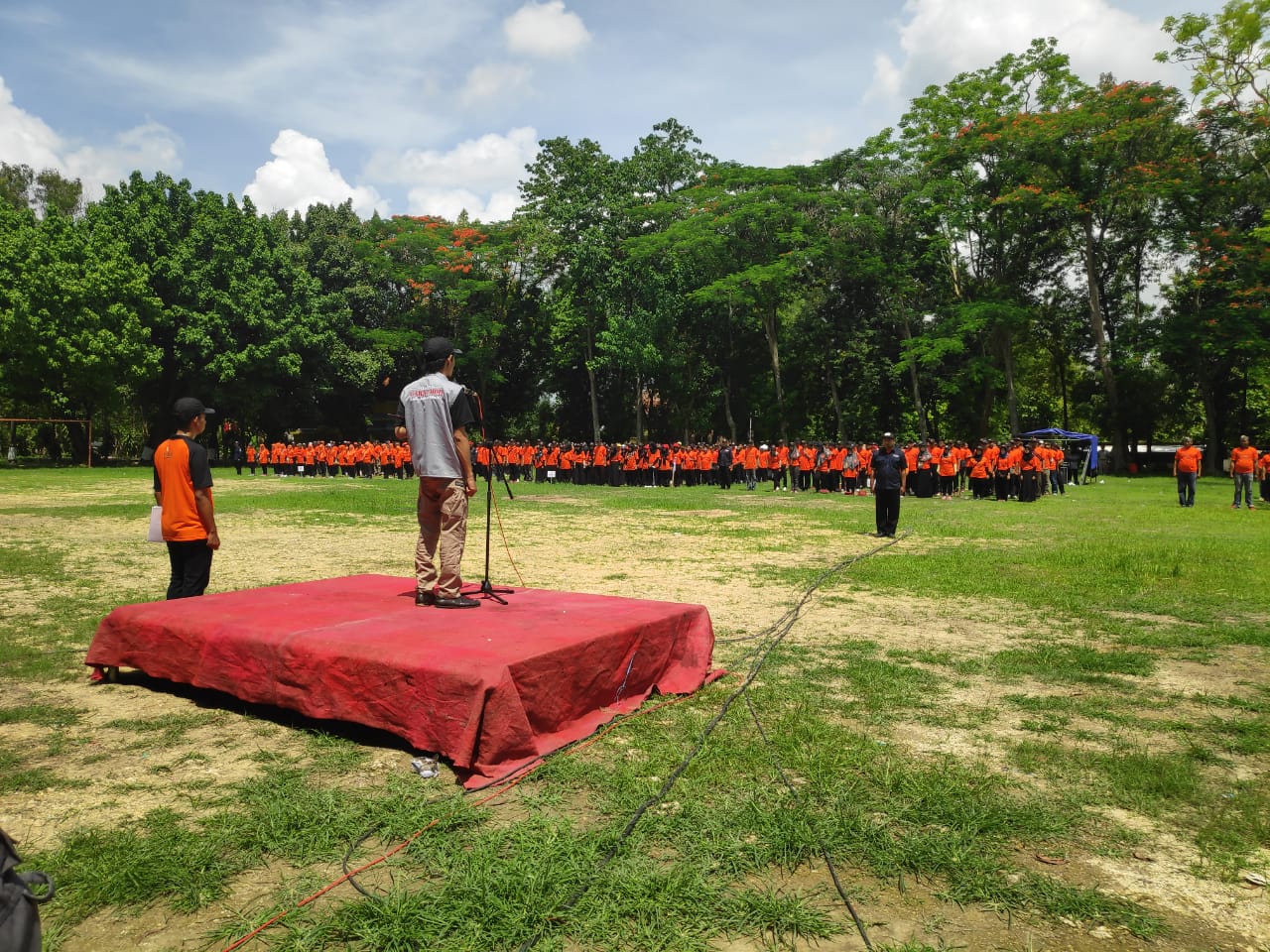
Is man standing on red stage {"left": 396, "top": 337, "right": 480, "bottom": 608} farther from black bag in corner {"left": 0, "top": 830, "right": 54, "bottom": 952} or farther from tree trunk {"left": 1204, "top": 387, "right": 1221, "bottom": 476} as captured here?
tree trunk {"left": 1204, "top": 387, "right": 1221, "bottom": 476}

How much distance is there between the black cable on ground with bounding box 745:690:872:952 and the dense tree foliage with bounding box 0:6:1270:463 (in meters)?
31.8

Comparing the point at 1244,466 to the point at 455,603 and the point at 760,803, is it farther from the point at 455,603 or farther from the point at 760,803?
the point at 760,803

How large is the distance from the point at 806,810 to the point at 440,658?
192 cm

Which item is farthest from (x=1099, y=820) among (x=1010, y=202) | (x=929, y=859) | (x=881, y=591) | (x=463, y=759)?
(x=1010, y=202)

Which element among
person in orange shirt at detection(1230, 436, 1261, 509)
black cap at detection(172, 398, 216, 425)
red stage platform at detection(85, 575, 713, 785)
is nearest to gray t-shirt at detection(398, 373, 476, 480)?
red stage platform at detection(85, 575, 713, 785)

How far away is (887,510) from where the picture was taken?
14094 mm

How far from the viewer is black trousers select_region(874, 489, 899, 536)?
46.0 feet

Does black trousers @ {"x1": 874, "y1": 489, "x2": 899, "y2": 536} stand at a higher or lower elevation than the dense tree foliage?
lower

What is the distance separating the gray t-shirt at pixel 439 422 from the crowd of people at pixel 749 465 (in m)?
12.6

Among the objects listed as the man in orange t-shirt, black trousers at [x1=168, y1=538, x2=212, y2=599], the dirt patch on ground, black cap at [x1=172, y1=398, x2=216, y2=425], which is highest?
black cap at [x1=172, y1=398, x2=216, y2=425]

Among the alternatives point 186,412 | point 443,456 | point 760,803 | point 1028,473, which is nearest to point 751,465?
point 1028,473

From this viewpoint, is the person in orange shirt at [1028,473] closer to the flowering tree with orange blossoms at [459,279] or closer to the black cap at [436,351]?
the black cap at [436,351]

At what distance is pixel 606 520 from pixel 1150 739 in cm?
1311

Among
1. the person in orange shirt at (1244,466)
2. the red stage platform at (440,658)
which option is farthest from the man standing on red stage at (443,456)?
the person in orange shirt at (1244,466)
